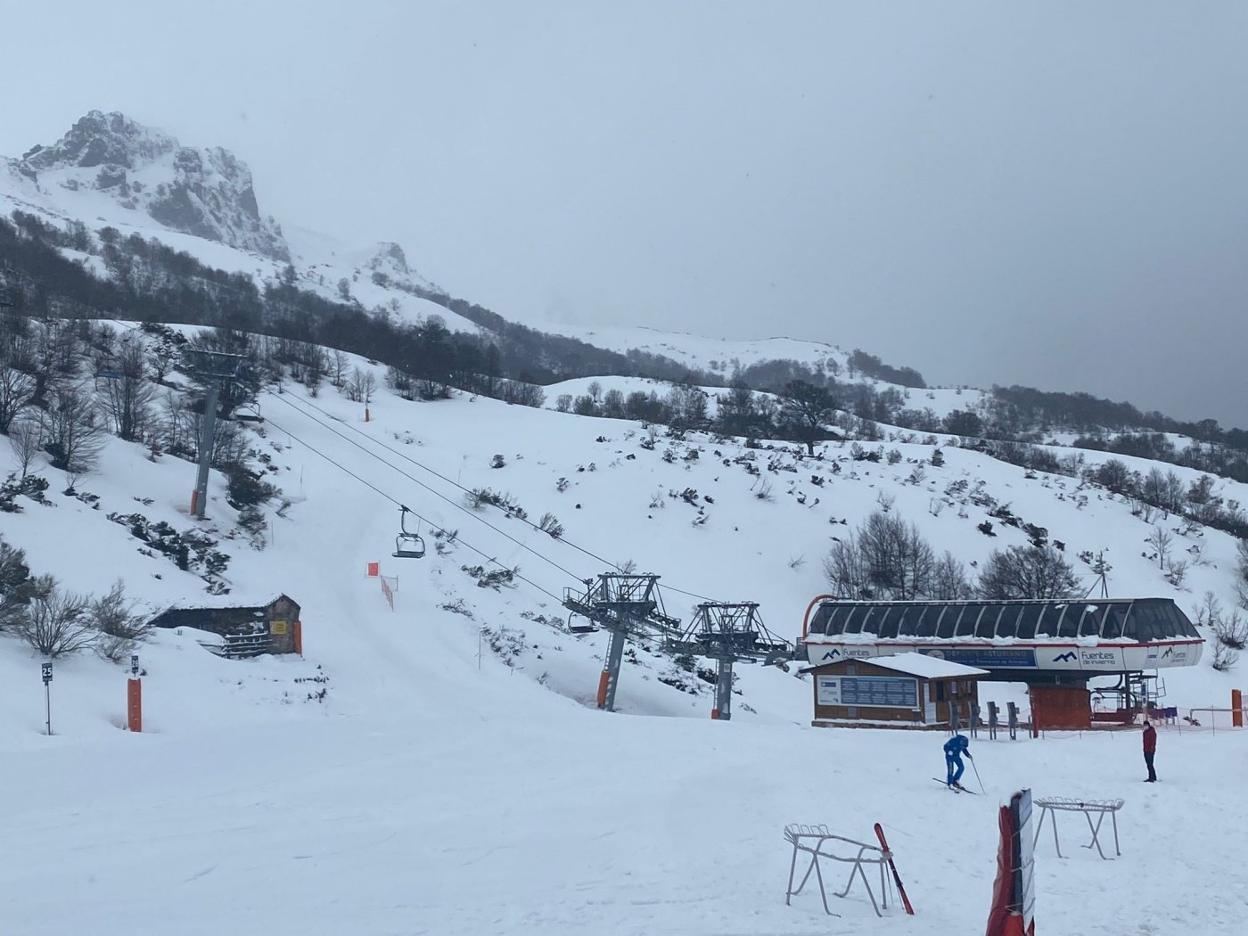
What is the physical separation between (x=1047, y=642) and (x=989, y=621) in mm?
2391

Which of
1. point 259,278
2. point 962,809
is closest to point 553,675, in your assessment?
point 962,809

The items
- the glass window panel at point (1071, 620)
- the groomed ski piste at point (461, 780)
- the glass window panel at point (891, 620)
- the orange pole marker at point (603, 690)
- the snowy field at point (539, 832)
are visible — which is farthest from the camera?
the glass window panel at point (891, 620)

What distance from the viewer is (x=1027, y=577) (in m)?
51.8

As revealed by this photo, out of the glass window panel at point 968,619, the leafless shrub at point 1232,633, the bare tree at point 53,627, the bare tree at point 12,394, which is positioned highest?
the bare tree at point 12,394

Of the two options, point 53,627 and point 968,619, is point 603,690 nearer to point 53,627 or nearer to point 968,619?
point 968,619

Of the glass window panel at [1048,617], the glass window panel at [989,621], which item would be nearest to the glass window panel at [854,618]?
the glass window panel at [989,621]

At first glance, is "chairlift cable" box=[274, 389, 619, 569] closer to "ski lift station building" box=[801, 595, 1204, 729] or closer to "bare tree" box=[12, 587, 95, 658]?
"ski lift station building" box=[801, 595, 1204, 729]

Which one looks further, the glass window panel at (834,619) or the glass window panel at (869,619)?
the glass window panel at (834,619)

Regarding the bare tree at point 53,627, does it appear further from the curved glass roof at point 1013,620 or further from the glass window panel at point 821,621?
the curved glass roof at point 1013,620

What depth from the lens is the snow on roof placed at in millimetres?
28609

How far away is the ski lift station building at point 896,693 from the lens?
28.6 meters

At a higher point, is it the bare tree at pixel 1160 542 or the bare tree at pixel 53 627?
the bare tree at pixel 1160 542

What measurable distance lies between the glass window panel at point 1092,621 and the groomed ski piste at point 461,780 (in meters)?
3.83

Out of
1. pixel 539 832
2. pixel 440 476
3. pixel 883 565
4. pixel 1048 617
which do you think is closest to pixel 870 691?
pixel 1048 617
